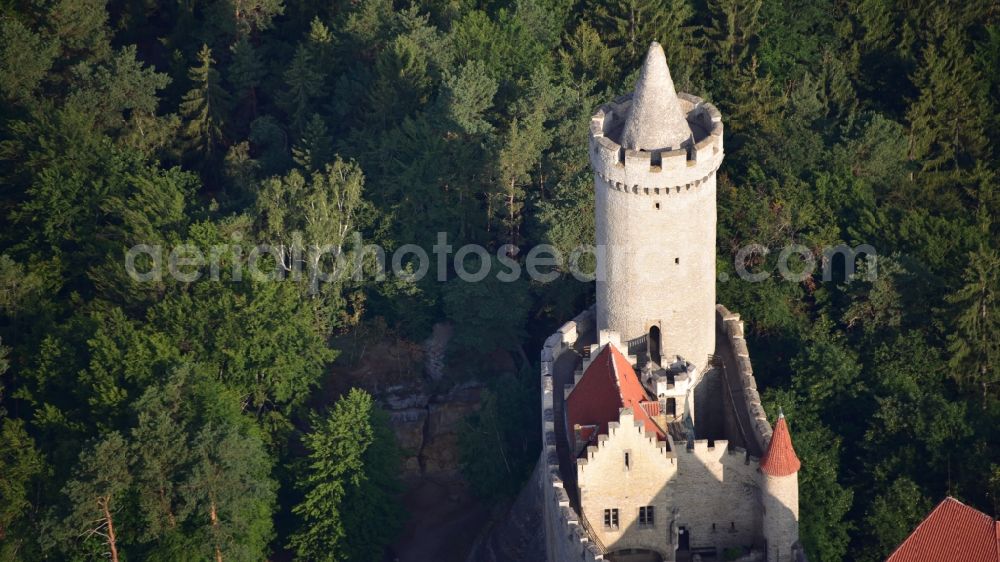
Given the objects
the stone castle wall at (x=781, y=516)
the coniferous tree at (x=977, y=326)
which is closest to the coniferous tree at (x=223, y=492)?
the stone castle wall at (x=781, y=516)

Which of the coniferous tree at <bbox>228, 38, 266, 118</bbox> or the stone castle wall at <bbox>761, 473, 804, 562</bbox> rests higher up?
the coniferous tree at <bbox>228, 38, 266, 118</bbox>

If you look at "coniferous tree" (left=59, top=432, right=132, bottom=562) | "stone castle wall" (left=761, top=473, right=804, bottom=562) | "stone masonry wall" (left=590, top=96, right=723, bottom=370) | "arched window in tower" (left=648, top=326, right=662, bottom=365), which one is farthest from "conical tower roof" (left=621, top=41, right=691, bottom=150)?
"coniferous tree" (left=59, top=432, right=132, bottom=562)

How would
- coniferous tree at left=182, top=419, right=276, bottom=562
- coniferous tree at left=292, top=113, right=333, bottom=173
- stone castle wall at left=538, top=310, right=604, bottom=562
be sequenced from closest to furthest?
stone castle wall at left=538, top=310, right=604, bottom=562 < coniferous tree at left=182, top=419, right=276, bottom=562 < coniferous tree at left=292, top=113, right=333, bottom=173

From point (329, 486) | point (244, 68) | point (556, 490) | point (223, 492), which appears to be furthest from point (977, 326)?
point (244, 68)

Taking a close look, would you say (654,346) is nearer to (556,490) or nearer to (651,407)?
(651,407)

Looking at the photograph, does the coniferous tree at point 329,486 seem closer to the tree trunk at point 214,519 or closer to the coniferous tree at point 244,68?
the tree trunk at point 214,519

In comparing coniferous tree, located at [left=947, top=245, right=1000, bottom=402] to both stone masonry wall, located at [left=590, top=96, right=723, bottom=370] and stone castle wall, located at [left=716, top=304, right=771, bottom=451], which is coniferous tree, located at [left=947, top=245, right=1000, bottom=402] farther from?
stone masonry wall, located at [left=590, top=96, right=723, bottom=370]

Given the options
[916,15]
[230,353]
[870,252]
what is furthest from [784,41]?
[230,353]
